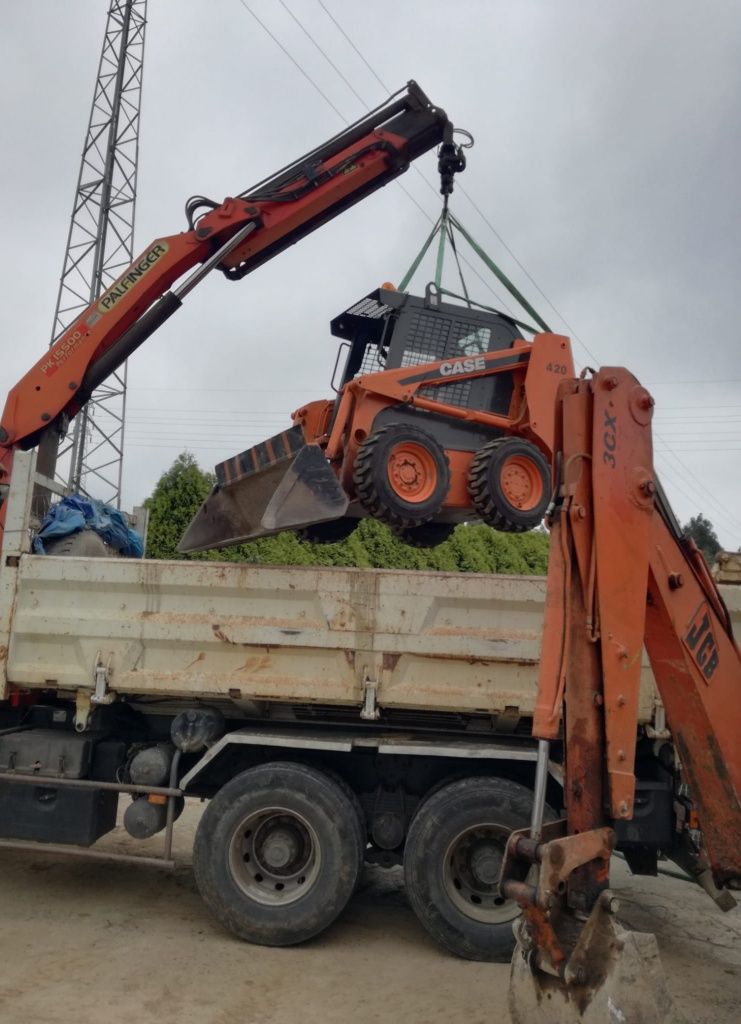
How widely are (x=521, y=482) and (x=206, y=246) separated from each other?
3.16m

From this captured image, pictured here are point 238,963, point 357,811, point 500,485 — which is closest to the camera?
point 238,963

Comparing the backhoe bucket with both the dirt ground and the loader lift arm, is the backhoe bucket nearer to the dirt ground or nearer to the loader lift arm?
the loader lift arm

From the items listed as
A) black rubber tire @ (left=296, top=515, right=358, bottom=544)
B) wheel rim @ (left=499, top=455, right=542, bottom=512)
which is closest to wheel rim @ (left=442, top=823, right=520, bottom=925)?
wheel rim @ (left=499, top=455, right=542, bottom=512)

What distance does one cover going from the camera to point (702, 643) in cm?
353

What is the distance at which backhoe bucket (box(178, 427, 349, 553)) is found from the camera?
517 cm

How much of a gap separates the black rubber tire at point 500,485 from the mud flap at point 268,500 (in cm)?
84

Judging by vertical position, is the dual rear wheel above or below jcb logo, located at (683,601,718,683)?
below

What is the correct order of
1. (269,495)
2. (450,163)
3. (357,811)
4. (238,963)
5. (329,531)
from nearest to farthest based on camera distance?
(238,963), (357,811), (269,495), (329,531), (450,163)

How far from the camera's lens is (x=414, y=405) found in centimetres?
552

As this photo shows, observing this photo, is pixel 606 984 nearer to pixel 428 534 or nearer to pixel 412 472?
pixel 412 472

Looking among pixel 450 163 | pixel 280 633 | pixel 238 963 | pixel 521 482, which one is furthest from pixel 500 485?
pixel 238 963

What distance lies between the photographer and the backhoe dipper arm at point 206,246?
6637mm

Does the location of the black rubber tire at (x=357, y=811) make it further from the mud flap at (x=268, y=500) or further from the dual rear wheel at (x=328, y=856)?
the mud flap at (x=268, y=500)

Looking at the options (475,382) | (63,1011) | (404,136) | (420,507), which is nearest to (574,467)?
(420,507)
